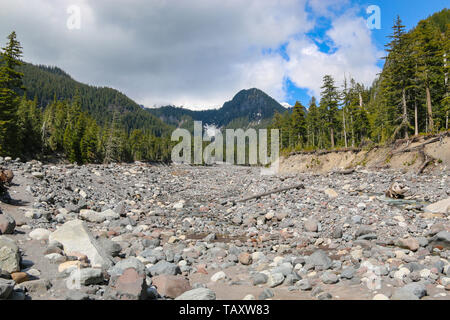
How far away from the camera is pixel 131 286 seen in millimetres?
3910

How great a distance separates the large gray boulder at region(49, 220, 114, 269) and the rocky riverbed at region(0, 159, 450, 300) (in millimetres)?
30

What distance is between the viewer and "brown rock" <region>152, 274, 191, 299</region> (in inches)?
187

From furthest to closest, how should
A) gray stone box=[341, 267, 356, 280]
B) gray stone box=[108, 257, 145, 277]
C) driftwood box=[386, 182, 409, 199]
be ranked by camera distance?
driftwood box=[386, 182, 409, 199], gray stone box=[341, 267, 356, 280], gray stone box=[108, 257, 145, 277]

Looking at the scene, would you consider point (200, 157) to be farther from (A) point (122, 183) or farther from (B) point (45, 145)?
(A) point (122, 183)

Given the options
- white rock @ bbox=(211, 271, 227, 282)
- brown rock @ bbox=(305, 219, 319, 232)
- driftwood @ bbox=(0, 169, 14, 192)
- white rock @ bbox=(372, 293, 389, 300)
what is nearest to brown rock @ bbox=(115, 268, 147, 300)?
white rock @ bbox=(211, 271, 227, 282)

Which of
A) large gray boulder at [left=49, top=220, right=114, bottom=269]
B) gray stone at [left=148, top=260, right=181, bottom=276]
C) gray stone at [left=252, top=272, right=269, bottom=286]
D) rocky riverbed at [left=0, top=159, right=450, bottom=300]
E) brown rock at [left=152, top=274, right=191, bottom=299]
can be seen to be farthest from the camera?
gray stone at [left=148, top=260, right=181, bottom=276]

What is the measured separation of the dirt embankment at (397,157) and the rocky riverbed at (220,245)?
535cm

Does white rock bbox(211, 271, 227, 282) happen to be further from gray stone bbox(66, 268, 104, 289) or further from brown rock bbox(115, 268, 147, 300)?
gray stone bbox(66, 268, 104, 289)

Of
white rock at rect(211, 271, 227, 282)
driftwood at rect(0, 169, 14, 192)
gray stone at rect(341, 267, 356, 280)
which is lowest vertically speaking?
white rock at rect(211, 271, 227, 282)

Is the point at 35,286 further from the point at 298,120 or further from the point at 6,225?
the point at 298,120
